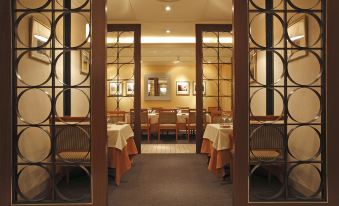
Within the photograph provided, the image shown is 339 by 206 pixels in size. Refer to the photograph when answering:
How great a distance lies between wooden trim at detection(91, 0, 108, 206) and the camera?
7.79 ft

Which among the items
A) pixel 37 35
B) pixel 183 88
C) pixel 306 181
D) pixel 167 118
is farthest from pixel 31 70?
pixel 183 88

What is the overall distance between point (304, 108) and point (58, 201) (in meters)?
2.50

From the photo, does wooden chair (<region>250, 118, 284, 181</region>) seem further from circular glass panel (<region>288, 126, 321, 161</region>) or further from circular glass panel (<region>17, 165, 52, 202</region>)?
circular glass panel (<region>17, 165, 52, 202</region>)

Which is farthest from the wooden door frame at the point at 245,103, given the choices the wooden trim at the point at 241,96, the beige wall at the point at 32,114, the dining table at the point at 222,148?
the beige wall at the point at 32,114

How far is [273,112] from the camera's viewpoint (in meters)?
4.18

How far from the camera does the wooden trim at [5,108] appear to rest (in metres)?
2.36

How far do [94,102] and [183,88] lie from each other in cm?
885

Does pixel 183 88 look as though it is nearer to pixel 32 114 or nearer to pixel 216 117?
pixel 216 117

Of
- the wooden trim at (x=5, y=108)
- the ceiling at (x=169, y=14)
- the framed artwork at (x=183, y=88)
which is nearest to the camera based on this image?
the wooden trim at (x=5, y=108)

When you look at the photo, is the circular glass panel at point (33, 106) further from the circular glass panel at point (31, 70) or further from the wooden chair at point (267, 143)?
the wooden chair at point (267, 143)

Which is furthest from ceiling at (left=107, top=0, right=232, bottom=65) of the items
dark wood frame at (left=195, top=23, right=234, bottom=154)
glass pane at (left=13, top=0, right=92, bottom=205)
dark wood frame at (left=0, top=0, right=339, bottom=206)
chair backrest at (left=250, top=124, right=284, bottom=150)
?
dark wood frame at (left=0, top=0, right=339, bottom=206)

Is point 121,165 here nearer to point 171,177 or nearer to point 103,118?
point 171,177

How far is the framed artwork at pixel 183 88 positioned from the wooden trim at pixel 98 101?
28.9 ft

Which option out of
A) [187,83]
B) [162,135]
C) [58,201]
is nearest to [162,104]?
[187,83]
